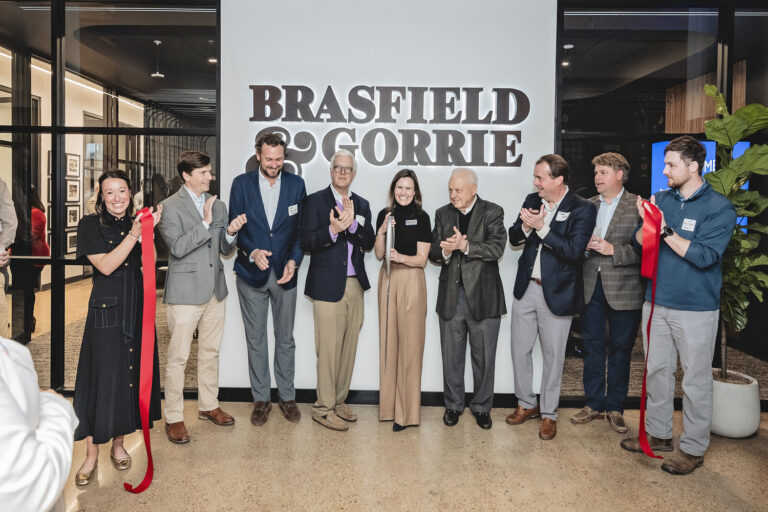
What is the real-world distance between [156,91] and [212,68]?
20.4 inches

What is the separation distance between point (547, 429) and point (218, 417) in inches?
92.2

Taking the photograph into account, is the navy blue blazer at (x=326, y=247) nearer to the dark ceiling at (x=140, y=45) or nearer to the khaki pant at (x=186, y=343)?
the khaki pant at (x=186, y=343)

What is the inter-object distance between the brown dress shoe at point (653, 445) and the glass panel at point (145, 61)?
3.91 meters

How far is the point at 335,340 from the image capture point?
3.89 metres

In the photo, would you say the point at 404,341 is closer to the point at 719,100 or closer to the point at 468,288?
the point at 468,288

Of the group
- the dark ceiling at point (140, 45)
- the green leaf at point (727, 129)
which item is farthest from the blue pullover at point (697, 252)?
the dark ceiling at point (140, 45)

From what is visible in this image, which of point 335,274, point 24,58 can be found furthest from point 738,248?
point 24,58

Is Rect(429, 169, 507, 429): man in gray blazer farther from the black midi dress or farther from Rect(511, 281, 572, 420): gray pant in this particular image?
the black midi dress

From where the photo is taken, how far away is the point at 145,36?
4.62 meters

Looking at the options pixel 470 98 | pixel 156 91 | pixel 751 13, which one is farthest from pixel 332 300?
pixel 751 13

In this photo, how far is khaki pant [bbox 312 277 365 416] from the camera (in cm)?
387

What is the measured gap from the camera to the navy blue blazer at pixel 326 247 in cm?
383

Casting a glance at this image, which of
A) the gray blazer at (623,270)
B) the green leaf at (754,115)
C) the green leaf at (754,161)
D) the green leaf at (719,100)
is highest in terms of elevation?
the green leaf at (719,100)

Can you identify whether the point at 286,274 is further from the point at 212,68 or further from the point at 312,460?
the point at 212,68
